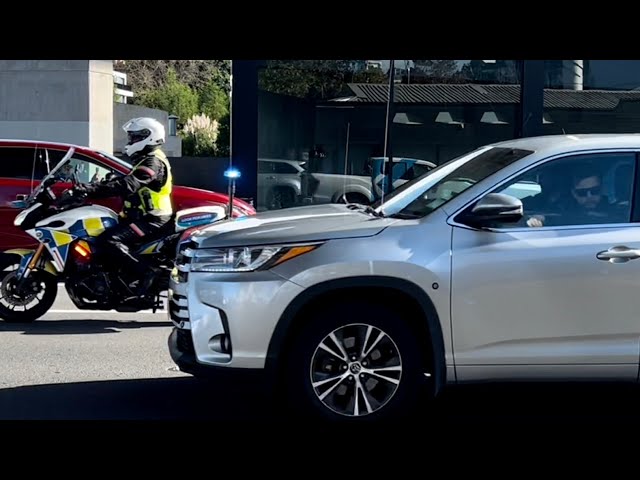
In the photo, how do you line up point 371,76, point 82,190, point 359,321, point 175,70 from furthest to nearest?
point 175,70 < point 371,76 < point 82,190 < point 359,321

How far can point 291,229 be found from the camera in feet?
18.1

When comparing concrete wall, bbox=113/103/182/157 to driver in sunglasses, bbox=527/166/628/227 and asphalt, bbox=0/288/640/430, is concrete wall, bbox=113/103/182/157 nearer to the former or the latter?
asphalt, bbox=0/288/640/430

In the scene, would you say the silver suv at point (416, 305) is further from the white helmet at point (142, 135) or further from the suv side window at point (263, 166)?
the suv side window at point (263, 166)

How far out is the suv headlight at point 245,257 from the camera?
535 centimetres

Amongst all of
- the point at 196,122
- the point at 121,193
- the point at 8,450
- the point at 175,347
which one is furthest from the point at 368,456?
the point at 196,122

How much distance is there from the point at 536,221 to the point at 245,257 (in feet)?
5.53

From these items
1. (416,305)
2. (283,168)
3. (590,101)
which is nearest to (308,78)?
(283,168)

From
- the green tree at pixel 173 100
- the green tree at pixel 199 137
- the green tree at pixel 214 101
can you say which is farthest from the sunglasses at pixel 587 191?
the green tree at pixel 214 101

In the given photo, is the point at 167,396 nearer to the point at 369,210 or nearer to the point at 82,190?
the point at 369,210

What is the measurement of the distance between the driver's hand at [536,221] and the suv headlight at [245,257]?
1239mm

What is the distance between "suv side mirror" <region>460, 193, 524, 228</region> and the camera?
535 cm

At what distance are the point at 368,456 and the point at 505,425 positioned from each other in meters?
1.15
